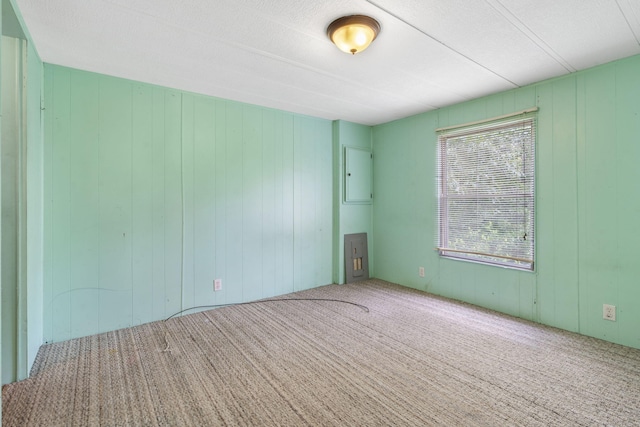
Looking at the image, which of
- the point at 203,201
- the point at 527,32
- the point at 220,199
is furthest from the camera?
the point at 220,199

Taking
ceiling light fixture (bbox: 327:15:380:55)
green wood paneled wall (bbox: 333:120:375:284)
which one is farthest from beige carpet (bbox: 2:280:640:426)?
ceiling light fixture (bbox: 327:15:380:55)

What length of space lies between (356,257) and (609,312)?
2637mm

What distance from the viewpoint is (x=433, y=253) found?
150 inches

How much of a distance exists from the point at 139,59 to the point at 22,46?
67 cm

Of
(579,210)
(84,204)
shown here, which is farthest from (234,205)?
(579,210)

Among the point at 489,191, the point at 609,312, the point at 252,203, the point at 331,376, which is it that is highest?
the point at 489,191

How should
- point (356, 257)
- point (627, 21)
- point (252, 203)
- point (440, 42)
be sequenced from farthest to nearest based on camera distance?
point (356, 257), point (252, 203), point (440, 42), point (627, 21)

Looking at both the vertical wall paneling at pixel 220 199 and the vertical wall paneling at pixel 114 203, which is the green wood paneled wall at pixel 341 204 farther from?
the vertical wall paneling at pixel 114 203

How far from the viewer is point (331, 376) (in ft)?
6.76

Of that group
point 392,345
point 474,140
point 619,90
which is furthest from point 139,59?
point 619,90

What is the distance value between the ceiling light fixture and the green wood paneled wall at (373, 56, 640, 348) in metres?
1.91

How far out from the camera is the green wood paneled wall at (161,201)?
256cm

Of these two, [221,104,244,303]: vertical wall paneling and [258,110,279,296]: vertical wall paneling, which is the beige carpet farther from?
[258,110,279,296]: vertical wall paneling

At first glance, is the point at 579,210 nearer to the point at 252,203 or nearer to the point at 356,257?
the point at 356,257
